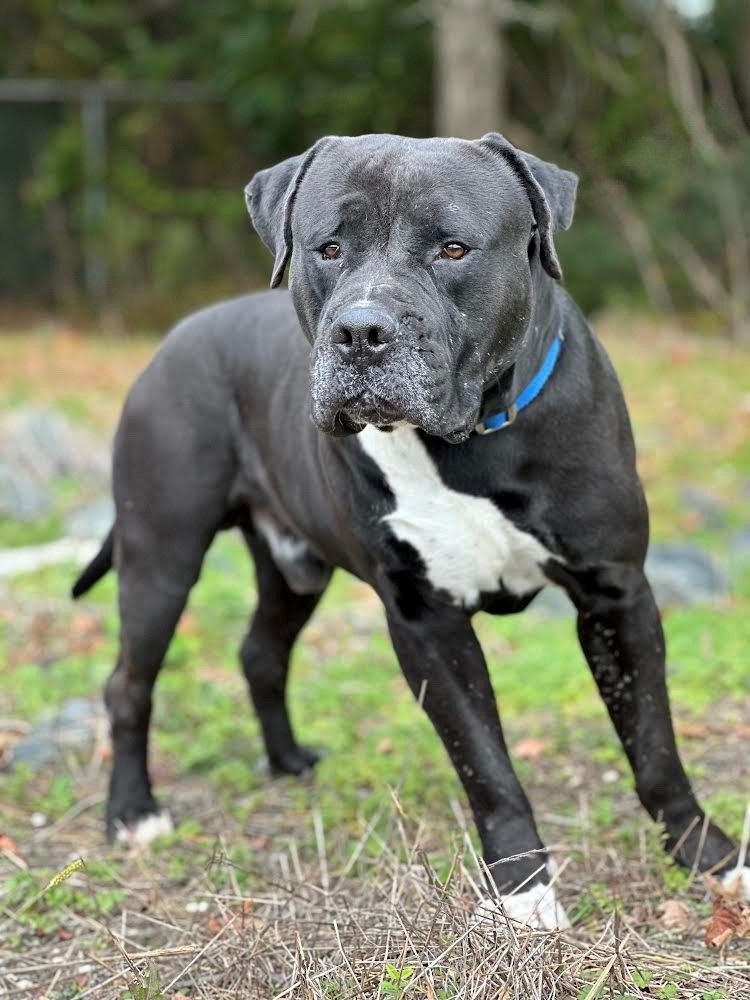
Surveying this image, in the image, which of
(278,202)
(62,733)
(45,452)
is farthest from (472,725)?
(45,452)

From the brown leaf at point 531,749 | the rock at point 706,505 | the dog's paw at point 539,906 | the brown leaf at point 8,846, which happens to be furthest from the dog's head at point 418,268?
the rock at point 706,505

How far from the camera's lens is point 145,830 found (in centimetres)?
459

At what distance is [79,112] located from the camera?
16562 millimetres

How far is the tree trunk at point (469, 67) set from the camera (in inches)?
534

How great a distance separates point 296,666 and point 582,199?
1127 cm

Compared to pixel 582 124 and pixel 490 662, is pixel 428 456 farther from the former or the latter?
pixel 582 124

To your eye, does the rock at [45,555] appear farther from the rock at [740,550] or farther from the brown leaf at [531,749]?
the rock at [740,550]

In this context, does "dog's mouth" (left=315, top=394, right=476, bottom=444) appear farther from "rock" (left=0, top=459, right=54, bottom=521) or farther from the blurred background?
the blurred background

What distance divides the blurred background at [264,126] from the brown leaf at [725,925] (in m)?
12.2

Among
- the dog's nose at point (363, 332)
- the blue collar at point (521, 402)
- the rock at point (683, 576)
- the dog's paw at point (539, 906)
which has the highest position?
the dog's nose at point (363, 332)

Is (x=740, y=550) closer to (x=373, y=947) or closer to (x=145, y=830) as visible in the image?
(x=145, y=830)

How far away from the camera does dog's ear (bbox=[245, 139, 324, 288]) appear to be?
3.60 meters

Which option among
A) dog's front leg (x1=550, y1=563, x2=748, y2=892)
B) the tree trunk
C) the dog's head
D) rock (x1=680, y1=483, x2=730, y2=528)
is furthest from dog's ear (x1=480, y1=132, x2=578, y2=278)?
the tree trunk

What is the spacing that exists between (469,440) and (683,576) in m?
3.46
